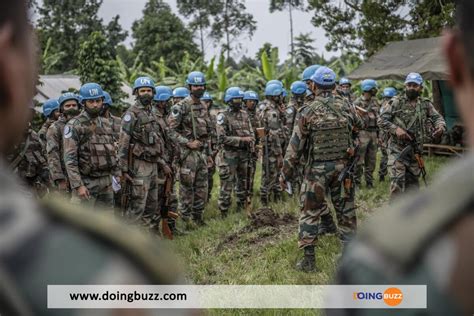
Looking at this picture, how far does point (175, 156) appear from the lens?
833 centimetres

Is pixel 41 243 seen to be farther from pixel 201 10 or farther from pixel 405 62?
pixel 201 10

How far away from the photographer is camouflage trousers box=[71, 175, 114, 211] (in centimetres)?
651

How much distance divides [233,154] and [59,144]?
3355 mm

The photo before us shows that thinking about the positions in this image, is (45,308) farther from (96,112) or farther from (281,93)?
(281,93)

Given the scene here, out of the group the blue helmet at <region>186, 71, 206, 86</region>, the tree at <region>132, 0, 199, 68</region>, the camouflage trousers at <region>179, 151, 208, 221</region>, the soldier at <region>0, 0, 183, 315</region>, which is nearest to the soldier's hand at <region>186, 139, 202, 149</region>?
the camouflage trousers at <region>179, 151, 208, 221</region>

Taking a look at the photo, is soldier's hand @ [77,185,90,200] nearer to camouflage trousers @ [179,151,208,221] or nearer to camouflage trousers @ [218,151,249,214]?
camouflage trousers @ [179,151,208,221]

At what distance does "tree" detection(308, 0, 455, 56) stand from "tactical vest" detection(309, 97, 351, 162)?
385 inches

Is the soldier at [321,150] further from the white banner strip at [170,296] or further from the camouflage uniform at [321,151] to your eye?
the white banner strip at [170,296]

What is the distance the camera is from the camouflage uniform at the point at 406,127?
7.48 meters

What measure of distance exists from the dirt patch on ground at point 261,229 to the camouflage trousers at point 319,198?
1.53 metres

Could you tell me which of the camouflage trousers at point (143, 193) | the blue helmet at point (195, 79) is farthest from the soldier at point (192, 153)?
the camouflage trousers at point (143, 193)

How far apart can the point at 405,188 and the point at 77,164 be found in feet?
13.4

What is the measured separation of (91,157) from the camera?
6.42 metres

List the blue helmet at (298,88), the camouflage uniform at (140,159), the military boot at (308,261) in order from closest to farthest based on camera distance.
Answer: the military boot at (308,261) < the camouflage uniform at (140,159) < the blue helmet at (298,88)
